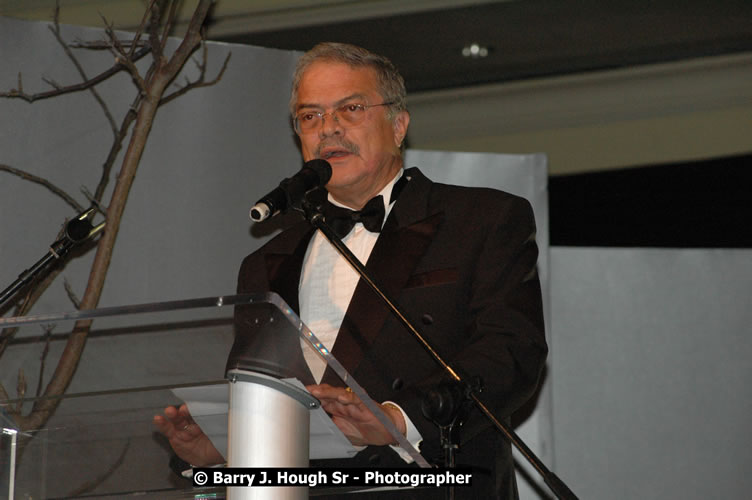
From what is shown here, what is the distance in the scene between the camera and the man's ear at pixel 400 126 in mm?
2584

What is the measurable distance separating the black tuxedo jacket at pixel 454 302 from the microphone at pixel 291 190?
213mm

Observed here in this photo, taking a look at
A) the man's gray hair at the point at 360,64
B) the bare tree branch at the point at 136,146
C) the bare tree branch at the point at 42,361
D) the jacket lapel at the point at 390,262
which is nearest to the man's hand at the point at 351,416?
the bare tree branch at the point at 42,361

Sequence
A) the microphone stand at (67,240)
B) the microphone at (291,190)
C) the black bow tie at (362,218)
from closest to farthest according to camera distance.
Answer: the microphone at (291,190) < the microphone stand at (67,240) < the black bow tie at (362,218)

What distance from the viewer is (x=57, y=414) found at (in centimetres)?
140

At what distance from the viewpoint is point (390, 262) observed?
2.24 meters

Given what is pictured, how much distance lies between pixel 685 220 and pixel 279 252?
3.20m

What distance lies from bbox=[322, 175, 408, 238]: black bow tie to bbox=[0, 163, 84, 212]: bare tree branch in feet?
2.70

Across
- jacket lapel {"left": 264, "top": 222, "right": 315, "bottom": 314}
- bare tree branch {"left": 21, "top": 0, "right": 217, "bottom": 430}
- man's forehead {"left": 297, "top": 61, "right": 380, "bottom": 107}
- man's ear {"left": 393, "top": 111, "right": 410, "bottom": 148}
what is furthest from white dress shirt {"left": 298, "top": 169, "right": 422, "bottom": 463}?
bare tree branch {"left": 21, "top": 0, "right": 217, "bottom": 430}

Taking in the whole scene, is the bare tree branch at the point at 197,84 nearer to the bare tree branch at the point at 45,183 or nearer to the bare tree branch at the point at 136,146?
the bare tree branch at the point at 136,146

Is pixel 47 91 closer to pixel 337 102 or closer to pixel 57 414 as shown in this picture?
pixel 337 102

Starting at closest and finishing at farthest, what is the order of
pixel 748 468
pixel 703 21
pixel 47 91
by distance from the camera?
1. pixel 47 91
2. pixel 748 468
3. pixel 703 21

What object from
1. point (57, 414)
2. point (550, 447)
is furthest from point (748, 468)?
point (57, 414)

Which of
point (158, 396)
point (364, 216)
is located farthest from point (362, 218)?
point (158, 396)

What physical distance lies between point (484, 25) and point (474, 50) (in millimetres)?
325
